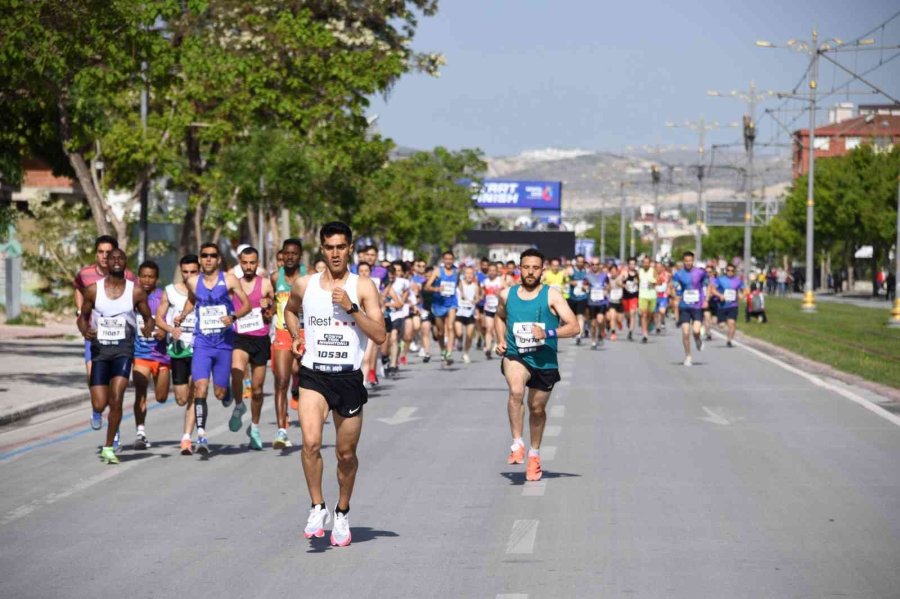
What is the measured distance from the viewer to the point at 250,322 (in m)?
14.3

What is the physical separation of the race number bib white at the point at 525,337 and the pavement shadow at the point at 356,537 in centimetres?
291

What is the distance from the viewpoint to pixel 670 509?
34.5 feet

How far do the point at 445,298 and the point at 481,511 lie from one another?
58.0 feet

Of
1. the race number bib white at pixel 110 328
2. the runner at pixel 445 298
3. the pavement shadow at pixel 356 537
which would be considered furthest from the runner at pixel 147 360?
the runner at pixel 445 298

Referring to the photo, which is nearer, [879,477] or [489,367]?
[879,477]

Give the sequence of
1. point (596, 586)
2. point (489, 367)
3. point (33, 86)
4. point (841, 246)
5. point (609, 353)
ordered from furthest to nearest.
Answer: point (841, 246) → point (609, 353) → point (489, 367) → point (33, 86) → point (596, 586)

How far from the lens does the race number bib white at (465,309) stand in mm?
28766

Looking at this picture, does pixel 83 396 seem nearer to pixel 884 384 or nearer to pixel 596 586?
pixel 884 384

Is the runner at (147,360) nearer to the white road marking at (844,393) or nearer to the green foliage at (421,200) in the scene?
the white road marking at (844,393)

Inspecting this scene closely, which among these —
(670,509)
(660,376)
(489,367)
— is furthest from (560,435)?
(489,367)

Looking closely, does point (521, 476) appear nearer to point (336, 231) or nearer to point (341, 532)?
point (341, 532)

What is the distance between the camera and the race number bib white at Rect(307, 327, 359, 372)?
8.98m

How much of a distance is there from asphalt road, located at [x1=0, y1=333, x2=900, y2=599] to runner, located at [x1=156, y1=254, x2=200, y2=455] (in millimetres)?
369

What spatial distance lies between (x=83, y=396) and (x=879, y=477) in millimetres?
11046
